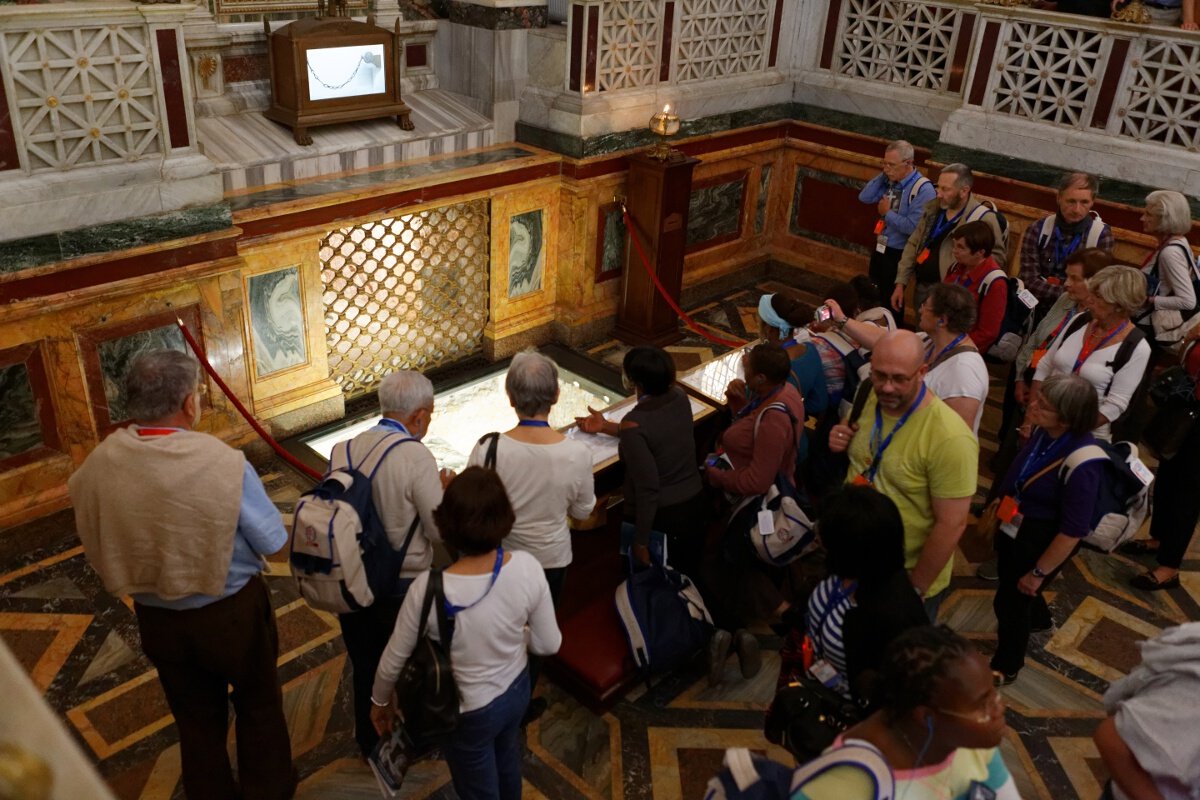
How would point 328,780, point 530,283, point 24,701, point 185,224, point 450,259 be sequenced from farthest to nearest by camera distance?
point 530,283 → point 450,259 → point 185,224 → point 328,780 → point 24,701

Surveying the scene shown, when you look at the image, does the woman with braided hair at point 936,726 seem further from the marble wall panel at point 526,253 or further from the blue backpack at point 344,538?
the marble wall panel at point 526,253

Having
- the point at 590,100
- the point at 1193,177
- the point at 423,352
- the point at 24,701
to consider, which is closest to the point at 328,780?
the point at 24,701

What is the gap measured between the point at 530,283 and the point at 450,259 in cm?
69

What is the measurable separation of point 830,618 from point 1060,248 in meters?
3.73

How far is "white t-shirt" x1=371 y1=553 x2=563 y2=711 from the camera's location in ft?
8.15

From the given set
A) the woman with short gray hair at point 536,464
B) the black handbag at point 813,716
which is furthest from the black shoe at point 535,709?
the black handbag at point 813,716

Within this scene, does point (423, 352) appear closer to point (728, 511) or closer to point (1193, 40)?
point (728, 511)

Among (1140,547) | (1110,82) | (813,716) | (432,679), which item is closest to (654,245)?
(1110,82)

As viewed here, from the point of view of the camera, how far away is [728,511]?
430 centimetres

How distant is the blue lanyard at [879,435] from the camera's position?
10.4 ft

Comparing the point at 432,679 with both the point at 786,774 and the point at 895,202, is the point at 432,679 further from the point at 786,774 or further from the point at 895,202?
the point at 895,202

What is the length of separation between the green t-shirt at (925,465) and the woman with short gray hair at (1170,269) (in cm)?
248

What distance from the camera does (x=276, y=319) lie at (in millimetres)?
5617

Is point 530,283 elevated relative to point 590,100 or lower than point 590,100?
lower
